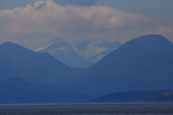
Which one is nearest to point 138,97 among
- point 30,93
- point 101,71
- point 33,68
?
point 30,93

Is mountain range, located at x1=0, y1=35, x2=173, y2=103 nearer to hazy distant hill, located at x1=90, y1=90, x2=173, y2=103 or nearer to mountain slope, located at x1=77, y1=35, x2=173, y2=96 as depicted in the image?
mountain slope, located at x1=77, y1=35, x2=173, y2=96

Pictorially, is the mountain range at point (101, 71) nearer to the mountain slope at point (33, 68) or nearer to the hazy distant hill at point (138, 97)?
the mountain slope at point (33, 68)

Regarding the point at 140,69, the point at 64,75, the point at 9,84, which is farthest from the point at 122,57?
the point at 9,84

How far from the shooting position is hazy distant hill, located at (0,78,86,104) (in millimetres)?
151875

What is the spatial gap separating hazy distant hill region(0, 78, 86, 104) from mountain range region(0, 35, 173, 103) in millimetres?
308

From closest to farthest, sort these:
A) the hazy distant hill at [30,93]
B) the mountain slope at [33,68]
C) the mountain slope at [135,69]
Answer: the hazy distant hill at [30,93], the mountain slope at [135,69], the mountain slope at [33,68]

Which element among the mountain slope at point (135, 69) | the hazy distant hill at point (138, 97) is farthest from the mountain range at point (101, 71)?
the hazy distant hill at point (138, 97)

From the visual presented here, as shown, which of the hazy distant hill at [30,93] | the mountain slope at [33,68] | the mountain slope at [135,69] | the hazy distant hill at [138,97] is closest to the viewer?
the hazy distant hill at [138,97]

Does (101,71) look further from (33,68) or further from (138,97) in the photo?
(138,97)

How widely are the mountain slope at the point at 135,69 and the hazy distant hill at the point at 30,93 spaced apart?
1087 cm

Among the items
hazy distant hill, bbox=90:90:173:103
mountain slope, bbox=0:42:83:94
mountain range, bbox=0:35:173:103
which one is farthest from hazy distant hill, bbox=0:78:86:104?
hazy distant hill, bbox=90:90:173:103

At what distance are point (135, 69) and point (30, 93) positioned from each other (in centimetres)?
3663

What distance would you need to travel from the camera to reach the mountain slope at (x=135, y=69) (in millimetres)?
164250

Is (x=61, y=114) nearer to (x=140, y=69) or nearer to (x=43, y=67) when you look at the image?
(x=140, y=69)
